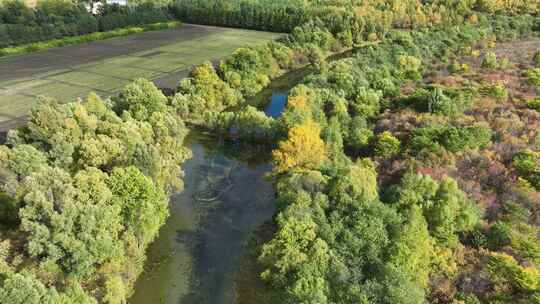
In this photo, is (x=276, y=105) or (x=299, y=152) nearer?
(x=299, y=152)

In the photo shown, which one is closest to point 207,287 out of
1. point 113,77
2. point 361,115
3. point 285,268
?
point 285,268

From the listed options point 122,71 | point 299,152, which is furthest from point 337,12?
point 299,152

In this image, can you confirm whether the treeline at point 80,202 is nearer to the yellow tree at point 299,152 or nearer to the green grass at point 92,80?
the yellow tree at point 299,152

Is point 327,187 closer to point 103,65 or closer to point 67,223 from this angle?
point 67,223

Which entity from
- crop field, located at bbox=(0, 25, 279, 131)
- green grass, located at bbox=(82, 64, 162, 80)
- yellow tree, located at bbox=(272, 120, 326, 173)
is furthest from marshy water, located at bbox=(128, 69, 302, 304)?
green grass, located at bbox=(82, 64, 162, 80)

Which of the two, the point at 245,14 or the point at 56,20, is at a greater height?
the point at 245,14

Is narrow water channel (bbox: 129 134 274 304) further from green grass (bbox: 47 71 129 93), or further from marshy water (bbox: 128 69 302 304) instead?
green grass (bbox: 47 71 129 93)
